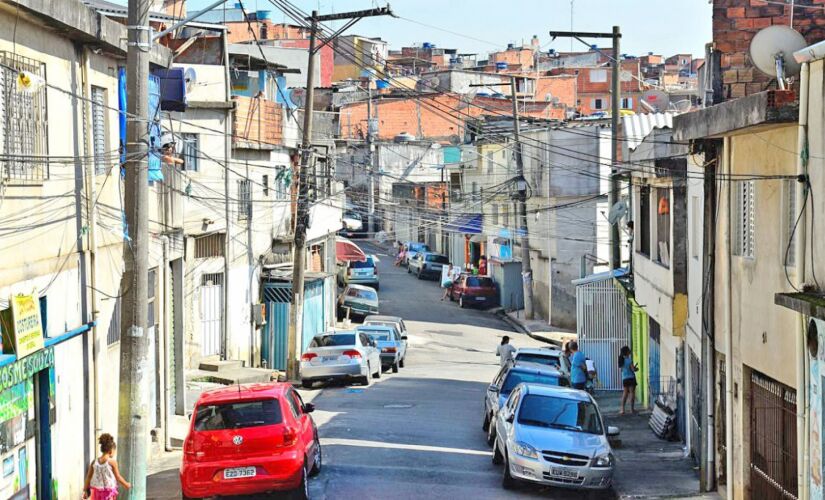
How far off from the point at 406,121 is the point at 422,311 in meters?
32.1

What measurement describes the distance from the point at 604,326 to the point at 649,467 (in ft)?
40.1

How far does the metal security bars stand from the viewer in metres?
13.2

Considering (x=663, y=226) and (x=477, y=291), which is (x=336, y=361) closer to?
(x=663, y=226)

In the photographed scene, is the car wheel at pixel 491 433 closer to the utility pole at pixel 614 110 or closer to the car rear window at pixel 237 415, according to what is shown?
the car rear window at pixel 237 415

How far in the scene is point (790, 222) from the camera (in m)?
13.9

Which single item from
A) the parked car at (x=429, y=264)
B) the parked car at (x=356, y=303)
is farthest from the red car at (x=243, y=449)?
the parked car at (x=429, y=264)

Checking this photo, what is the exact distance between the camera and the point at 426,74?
281ft

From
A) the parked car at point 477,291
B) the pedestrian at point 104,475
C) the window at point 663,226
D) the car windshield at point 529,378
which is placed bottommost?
the parked car at point 477,291

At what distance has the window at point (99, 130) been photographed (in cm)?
1699

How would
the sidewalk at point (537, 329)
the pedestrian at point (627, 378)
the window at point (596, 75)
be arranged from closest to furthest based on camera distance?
the pedestrian at point (627, 378) < the sidewalk at point (537, 329) < the window at point (596, 75)

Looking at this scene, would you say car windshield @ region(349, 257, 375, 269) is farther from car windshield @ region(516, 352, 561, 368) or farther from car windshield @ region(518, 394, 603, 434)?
car windshield @ region(518, 394, 603, 434)

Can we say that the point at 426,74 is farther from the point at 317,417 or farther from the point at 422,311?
the point at 317,417

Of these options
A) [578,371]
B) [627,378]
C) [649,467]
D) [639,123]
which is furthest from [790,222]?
[639,123]

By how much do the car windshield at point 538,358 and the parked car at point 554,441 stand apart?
25.8ft
